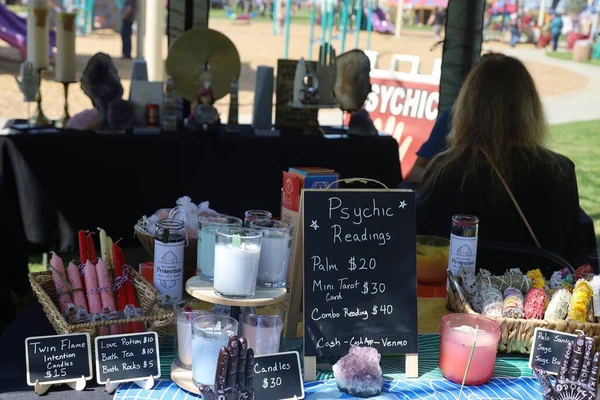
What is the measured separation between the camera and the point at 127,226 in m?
4.08

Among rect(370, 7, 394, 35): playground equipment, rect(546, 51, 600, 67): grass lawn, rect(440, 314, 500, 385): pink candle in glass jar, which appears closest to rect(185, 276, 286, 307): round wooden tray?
rect(440, 314, 500, 385): pink candle in glass jar

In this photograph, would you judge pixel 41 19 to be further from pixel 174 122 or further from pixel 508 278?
pixel 508 278

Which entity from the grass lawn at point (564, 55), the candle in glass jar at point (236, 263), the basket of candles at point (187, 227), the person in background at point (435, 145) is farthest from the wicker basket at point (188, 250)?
the grass lawn at point (564, 55)

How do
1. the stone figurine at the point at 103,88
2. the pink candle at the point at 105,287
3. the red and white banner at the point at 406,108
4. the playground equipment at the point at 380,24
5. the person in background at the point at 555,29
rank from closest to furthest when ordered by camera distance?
the pink candle at the point at 105,287
the stone figurine at the point at 103,88
the red and white banner at the point at 406,108
the person in background at the point at 555,29
the playground equipment at the point at 380,24

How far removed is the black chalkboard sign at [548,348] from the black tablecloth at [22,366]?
2.83 feet

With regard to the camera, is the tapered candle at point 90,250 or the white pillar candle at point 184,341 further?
the tapered candle at point 90,250

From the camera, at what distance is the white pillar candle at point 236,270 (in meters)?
1.50

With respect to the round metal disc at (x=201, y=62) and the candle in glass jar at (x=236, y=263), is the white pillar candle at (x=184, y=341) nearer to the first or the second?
the candle in glass jar at (x=236, y=263)

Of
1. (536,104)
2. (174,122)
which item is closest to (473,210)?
(536,104)

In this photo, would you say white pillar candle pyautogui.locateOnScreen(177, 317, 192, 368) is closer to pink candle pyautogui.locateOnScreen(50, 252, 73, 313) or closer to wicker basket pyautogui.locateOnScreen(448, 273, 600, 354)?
pink candle pyautogui.locateOnScreen(50, 252, 73, 313)

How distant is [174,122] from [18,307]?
1.23m

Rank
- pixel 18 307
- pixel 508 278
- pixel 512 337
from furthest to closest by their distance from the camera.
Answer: pixel 18 307, pixel 508 278, pixel 512 337

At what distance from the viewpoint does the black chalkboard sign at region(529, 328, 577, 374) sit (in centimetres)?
161

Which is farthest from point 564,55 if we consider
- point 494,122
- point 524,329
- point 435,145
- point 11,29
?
point 524,329
